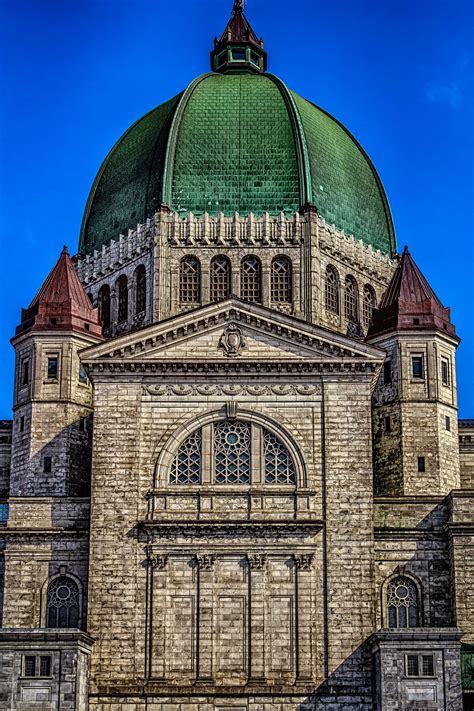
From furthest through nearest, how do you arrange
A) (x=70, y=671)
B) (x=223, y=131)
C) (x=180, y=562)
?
(x=223, y=131)
(x=180, y=562)
(x=70, y=671)

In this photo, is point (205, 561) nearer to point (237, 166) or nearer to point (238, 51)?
point (237, 166)

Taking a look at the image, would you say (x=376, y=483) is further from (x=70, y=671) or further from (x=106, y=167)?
(x=106, y=167)

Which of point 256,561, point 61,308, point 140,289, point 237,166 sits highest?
point 237,166

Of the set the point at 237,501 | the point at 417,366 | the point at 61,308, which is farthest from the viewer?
the point at 61,308

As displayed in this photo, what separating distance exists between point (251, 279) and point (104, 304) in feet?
24.6

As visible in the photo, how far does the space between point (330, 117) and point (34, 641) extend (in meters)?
34.2

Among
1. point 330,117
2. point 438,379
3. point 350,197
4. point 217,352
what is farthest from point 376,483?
point 330,117

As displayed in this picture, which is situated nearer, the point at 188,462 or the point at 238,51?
the point at 188,462

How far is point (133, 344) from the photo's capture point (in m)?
60.7

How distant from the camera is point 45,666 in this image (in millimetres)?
54938

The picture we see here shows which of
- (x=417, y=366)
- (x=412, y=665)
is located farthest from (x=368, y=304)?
(x=412, y=665)

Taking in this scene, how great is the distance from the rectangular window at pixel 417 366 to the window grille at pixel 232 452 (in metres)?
9.96

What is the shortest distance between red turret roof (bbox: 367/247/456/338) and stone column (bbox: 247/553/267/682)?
47.5 feet

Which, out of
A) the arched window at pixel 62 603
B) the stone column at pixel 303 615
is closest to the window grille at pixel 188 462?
the stone column at pixel 303 615
